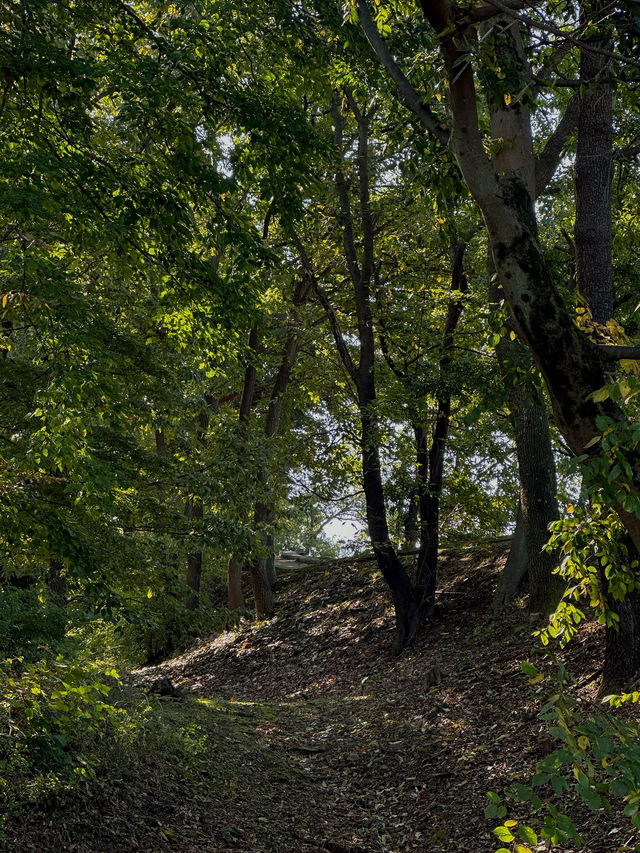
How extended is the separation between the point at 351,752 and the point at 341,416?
19.6ft

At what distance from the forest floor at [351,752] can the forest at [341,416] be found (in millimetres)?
42

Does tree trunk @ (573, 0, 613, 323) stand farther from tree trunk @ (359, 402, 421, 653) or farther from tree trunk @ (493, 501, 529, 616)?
tree trunk @ (359, 402, 421, 653)

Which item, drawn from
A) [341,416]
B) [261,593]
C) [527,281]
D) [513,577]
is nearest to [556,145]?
[341,416]

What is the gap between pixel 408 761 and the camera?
7371mm

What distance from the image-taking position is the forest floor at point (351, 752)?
202 inches

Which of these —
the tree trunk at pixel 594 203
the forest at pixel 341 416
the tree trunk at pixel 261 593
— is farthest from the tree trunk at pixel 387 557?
the tree trunk at pixel 594 203

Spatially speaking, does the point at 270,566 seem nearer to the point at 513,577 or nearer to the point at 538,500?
the point at 513,577

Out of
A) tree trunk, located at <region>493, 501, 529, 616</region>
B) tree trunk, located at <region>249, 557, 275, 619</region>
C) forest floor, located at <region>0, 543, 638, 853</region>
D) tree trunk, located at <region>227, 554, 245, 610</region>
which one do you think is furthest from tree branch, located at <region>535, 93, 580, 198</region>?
tree trunk, located at <region>227, 554, 245, 610</region>

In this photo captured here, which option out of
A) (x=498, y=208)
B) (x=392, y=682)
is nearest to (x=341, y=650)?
(x=392, y=682)

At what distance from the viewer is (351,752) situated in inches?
311

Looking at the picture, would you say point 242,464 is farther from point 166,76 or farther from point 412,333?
point 166,76

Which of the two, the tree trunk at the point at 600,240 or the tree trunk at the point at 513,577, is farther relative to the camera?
the tree trunk at the point at 513,577

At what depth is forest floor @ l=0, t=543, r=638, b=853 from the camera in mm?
5129

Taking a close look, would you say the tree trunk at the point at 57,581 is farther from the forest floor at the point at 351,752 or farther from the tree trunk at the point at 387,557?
the tree trunk at the point at 387,557
